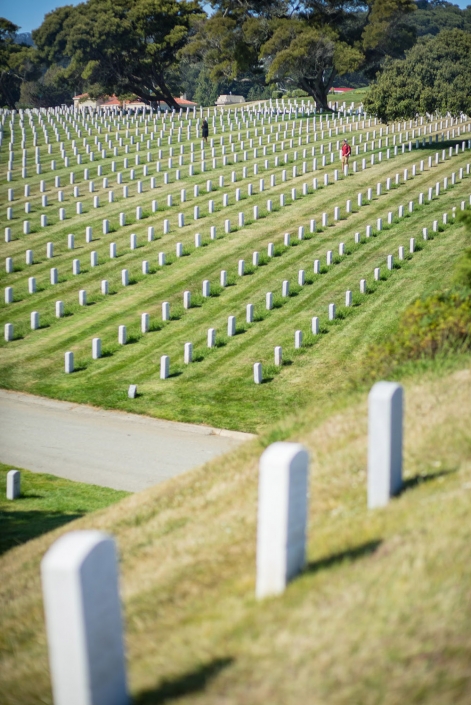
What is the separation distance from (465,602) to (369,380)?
6731 mm

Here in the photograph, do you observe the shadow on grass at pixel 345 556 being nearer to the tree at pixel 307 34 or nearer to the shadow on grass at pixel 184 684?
the shadow on grass at pixel 184 684

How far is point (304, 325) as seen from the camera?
2322 centimetres

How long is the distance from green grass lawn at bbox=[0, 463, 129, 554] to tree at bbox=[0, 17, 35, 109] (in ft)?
291

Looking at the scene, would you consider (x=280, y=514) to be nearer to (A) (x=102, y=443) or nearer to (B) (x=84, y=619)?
(B) (x=84, y=619)

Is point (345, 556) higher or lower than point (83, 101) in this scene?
lower

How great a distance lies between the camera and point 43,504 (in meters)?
13.7

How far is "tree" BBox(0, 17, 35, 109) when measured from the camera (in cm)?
9606

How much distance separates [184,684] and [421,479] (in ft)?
10.9

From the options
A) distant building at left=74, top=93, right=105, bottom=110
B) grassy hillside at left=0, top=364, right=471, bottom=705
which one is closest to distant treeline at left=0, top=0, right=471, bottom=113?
distant building at left=74, top=93, right=105, bottom=110

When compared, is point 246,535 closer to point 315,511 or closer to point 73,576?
point 315,511

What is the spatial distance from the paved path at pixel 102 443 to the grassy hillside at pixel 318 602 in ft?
20.3

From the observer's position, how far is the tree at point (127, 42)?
79.8 meters

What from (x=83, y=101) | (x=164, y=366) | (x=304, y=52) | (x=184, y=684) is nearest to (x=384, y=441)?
(x=184, y=684)

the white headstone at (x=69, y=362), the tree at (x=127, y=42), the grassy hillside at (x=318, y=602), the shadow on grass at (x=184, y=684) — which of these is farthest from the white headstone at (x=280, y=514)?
the tree at (x=127, y=42)
